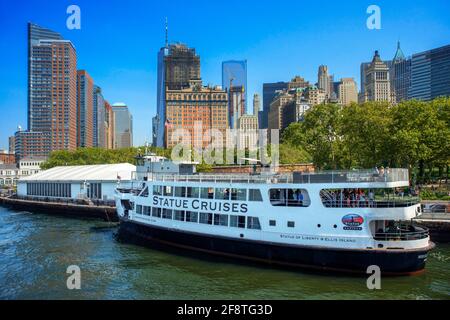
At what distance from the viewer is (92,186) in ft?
193

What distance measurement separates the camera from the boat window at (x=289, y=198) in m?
25.3

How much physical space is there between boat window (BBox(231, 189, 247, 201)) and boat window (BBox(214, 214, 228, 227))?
4.61ft

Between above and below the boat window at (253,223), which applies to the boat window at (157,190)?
above

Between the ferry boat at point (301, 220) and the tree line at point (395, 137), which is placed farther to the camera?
the tree line at point (395, 137)

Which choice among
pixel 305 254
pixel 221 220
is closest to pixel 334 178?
pixel 305 254

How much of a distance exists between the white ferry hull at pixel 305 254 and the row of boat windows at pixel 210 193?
2731 mm

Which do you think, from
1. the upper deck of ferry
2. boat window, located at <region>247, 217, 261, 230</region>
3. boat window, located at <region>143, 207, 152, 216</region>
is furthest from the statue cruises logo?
boat window, located at <region>143, 207, 152, 216</region>

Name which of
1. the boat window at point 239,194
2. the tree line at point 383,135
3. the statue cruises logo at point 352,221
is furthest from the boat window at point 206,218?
the tree line at point 383,135

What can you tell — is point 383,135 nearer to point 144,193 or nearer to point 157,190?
point 157,190

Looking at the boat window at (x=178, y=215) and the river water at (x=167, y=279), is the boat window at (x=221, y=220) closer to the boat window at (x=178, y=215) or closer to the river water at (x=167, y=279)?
the river water at (x=167, y=279)

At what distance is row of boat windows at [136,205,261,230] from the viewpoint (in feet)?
87.8
